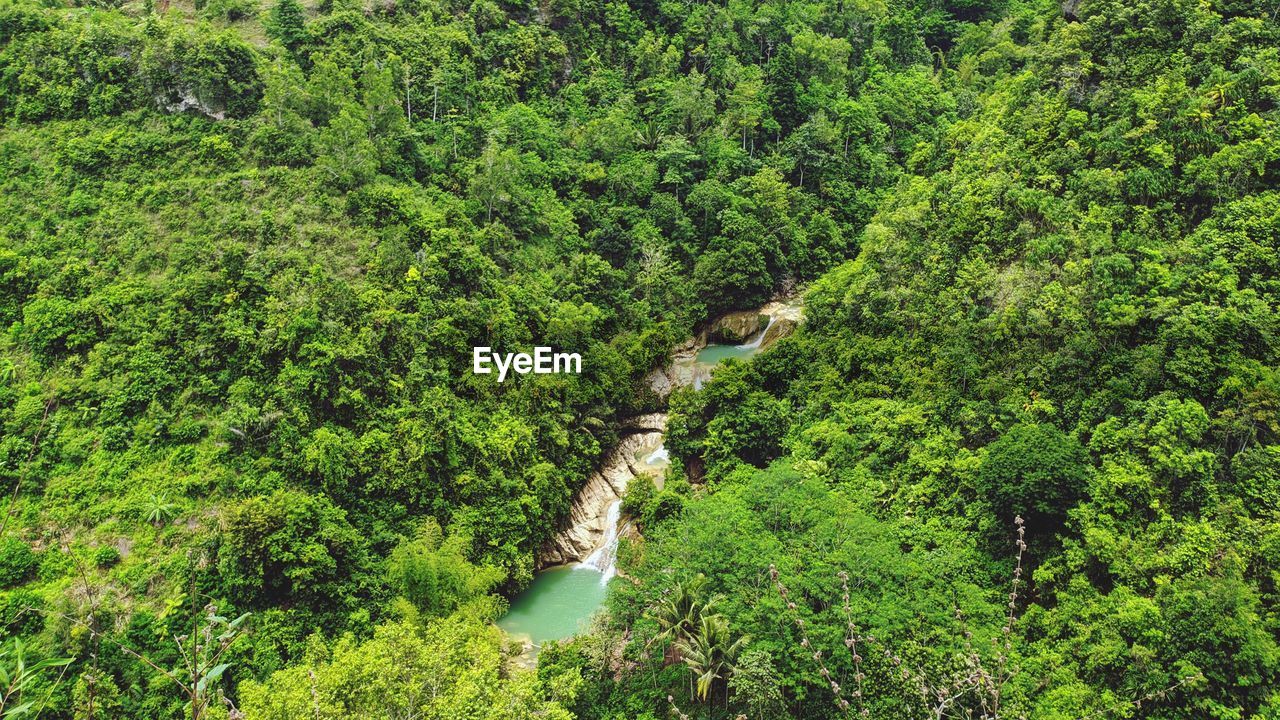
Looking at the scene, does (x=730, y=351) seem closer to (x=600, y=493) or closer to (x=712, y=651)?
(x=600, y=493)

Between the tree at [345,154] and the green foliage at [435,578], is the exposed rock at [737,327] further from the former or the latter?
the green foliage at [435,578]

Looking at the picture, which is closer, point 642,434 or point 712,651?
point 712,651

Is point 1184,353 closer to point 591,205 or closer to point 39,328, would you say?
point 591,205

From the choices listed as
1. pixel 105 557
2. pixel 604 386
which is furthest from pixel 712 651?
pixel 105 557

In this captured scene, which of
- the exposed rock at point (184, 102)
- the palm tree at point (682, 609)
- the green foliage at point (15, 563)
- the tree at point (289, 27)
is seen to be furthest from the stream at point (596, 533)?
the tree at point (289, 27)

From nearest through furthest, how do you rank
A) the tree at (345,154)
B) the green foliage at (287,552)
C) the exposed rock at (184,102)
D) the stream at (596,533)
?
the green foliage at (287,552)
the stream at (596,533)
the tree at (345,154)
the exposed rock at (184,102)

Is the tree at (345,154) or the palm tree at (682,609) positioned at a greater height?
the tree at (345,154)

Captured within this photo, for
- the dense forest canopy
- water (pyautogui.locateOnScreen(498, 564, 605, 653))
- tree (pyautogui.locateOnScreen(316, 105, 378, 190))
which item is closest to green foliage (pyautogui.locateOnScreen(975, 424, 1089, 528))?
the dense forest canopy
